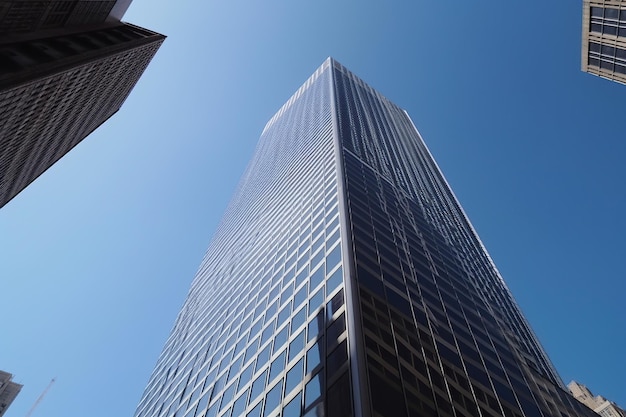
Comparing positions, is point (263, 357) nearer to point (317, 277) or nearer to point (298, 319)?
point (298, 319)

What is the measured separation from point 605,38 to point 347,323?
160 ft

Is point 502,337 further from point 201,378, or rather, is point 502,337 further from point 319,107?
point 319,107

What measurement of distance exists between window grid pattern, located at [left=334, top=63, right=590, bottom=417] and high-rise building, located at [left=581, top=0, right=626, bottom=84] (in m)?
27.3

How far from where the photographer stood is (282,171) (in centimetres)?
8812

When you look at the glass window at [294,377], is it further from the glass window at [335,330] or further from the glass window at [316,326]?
the glass window at [335,330]

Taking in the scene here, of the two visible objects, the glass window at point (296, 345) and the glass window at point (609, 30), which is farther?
the glass window at point (609, 30)

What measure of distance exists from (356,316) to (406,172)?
61810 millimetres

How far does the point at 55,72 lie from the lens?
40.8 metres

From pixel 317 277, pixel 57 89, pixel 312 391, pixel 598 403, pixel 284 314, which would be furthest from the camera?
pixel 598 403

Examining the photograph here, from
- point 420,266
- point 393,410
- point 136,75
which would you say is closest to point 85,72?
point 136,75

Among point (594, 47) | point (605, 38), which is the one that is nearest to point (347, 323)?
point (605, 38)

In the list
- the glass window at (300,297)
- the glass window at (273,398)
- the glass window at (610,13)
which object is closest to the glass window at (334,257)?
the glass window at (300,297)

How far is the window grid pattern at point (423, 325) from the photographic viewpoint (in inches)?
894

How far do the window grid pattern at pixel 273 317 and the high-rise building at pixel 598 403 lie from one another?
8125 centimetres
